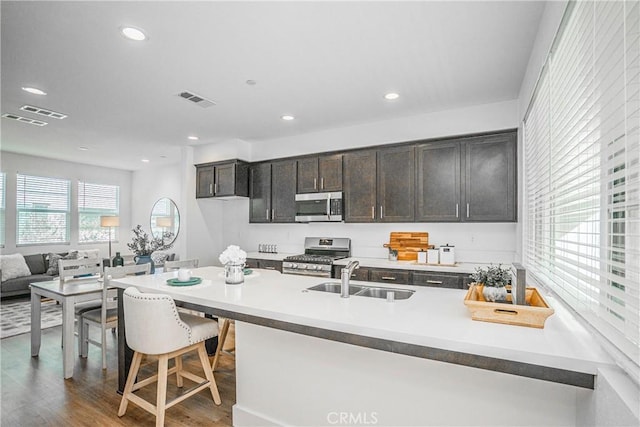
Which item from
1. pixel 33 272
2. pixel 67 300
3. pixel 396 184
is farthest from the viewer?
pixel 33 272

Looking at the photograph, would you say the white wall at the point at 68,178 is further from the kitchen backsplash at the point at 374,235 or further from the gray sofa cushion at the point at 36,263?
the kitchen backsplash at the point at 374,235

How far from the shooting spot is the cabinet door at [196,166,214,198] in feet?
18.1

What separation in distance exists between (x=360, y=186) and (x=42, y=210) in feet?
21.5

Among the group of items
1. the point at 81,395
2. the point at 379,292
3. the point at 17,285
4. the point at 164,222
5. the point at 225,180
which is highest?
the point at 225,180

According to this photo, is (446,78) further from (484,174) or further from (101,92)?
(101,92)

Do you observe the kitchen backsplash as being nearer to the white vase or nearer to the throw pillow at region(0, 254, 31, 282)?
the white vase

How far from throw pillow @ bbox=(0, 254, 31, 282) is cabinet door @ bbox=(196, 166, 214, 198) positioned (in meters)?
3.34

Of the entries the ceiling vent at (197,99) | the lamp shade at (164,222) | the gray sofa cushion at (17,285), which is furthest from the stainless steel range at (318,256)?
the gray sofa cushion at (17,285)

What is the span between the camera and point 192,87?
3.30 m

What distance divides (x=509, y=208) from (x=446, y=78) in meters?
1.54

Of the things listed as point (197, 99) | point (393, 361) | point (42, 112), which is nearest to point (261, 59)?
point (197, 99)

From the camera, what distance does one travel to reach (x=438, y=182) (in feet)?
13.0

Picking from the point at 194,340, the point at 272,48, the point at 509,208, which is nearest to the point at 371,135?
the point at 509,208

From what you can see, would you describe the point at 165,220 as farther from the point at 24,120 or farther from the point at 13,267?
the point at 24,120
